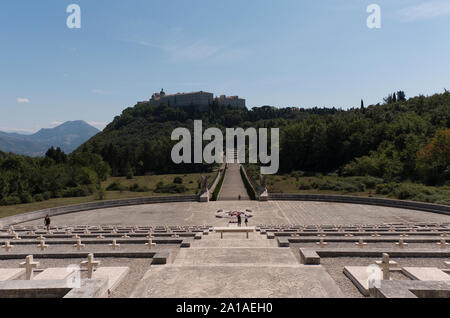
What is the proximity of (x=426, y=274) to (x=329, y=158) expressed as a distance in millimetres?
81190

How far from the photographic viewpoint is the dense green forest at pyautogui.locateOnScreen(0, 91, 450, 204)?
5206 centimetres

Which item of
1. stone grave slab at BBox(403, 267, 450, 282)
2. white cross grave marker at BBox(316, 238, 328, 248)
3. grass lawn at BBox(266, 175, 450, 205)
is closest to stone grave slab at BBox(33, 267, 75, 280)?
white cross grave marker at BBox(316, 238, 328, 248)

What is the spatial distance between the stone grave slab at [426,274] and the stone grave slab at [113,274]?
8698 mm

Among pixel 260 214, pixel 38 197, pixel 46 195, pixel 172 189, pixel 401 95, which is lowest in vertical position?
pixel 38 197

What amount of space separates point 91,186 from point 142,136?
4514 inches

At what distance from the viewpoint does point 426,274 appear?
868cm

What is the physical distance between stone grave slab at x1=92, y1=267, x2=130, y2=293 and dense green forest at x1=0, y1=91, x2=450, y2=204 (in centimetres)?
4311

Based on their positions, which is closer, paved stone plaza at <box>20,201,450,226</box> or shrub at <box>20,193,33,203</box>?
paved stone plaza at <box>20,201,450,226</box>

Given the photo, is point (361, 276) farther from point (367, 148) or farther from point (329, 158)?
point (329, 158)

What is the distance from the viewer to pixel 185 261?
10875 mm

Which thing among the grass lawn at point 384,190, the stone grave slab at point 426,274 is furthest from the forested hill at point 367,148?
the stone grave slab at point 426,274

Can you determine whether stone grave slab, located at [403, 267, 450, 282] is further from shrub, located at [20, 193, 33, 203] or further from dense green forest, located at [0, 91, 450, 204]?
shrub, located at [20, 193, 33, 203]

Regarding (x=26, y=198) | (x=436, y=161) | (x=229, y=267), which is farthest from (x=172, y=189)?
(x=436, y=161)
